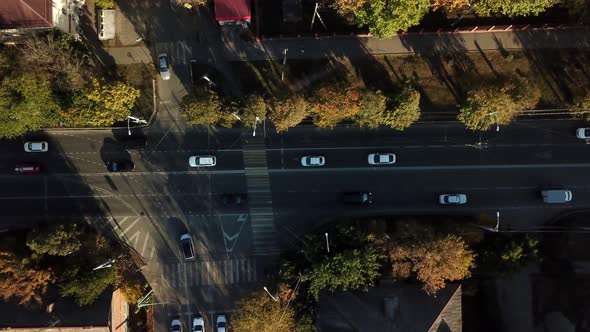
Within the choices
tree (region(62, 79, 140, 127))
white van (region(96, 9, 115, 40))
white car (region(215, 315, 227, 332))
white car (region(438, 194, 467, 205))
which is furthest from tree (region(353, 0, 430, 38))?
white car (region(215, 315, 227, 332))

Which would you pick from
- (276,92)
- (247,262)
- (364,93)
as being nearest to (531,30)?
(364,93)

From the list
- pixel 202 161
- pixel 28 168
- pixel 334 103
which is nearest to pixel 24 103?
pixel 28 168

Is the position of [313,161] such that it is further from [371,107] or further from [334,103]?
[371,107]

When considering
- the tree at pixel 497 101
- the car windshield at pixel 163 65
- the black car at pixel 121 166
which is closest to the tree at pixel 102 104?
the car windshield at pixel 163 65

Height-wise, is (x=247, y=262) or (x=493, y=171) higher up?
(x=493, y=171)

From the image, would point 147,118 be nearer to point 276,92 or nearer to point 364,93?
point 276,92
